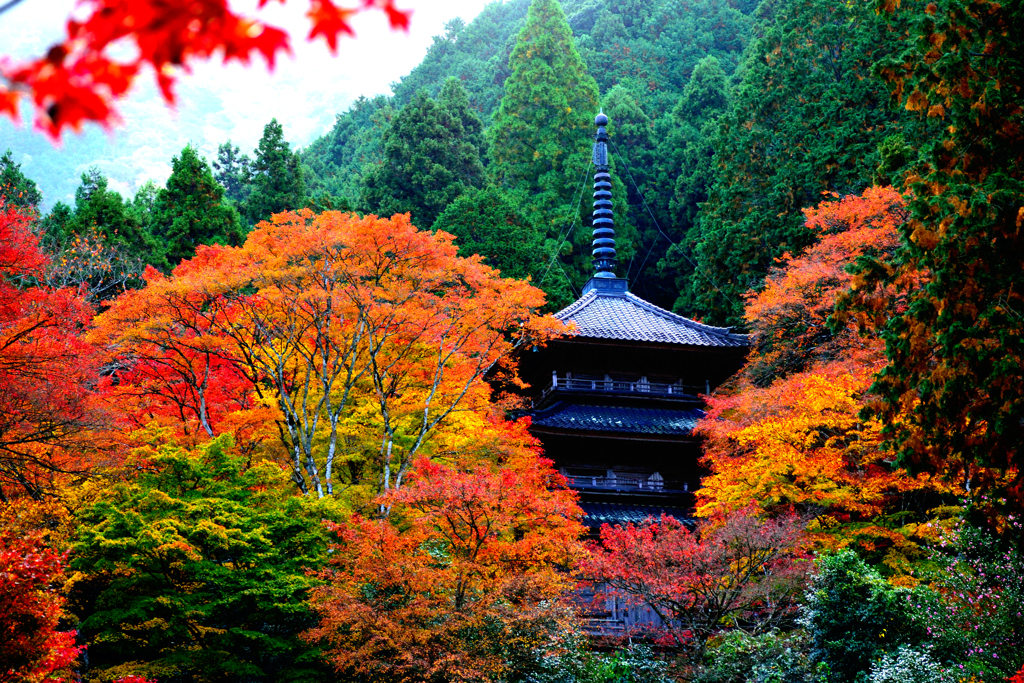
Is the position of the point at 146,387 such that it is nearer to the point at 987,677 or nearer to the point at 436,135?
the point at 987,677

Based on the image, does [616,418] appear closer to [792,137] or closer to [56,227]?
[792,137]

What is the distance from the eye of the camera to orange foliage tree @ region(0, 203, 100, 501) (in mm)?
14875

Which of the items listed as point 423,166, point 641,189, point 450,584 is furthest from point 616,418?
point 641,189

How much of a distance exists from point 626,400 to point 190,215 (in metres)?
19.0

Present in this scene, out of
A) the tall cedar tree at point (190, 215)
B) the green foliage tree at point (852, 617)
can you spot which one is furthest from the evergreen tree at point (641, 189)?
the green foliage tree at point (852, 617)

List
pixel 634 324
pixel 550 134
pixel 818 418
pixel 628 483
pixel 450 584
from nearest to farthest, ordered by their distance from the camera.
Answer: pixel 450 584
pixel 818 418
pixel 628 483
pixel 634 324
pixel 550 134

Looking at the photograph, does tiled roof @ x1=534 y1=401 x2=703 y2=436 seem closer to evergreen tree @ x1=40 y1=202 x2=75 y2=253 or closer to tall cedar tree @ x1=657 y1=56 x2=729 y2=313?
tall cedar tree @ x1=657 y1=56 x2=729 y2=313

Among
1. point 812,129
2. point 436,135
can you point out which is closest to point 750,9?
point 436,135

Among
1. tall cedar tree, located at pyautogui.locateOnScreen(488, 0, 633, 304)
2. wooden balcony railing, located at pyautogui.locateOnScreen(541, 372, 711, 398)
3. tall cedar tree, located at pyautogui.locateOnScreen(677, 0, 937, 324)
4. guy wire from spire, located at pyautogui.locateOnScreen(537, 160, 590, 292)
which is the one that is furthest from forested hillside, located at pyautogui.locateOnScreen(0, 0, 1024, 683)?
tall cedar tree, located at pyautogui.locateOnScreen(488, 0, 633, 304)

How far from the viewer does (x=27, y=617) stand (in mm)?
11234

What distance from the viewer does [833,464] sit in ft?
63.1

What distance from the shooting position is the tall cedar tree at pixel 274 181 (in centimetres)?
3981

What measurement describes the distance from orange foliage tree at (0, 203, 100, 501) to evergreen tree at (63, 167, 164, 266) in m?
16.9

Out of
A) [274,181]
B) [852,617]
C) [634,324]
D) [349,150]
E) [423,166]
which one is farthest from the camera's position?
[349,150]
